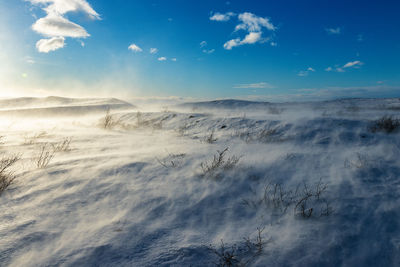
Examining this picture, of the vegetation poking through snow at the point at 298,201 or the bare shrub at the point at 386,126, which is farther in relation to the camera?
the bare shrub at the point at 386,126

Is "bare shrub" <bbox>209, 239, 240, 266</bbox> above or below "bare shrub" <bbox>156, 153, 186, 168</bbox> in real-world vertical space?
below

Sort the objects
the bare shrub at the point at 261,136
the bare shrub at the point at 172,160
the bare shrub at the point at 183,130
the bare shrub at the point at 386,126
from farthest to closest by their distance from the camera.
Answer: the bare shrub at the point at 183,130 → the bare shrub at the point at 261,136 → the bare shrub at the point at 386,126 → the bare shrub at the point at 172,160

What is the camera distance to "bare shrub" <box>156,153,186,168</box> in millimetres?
2486

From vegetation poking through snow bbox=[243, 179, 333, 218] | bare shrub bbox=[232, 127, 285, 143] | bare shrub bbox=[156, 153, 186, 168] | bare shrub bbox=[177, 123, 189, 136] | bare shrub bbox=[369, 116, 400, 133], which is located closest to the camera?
vegetation poking through snow bbox=[243, 179, 333, 218]

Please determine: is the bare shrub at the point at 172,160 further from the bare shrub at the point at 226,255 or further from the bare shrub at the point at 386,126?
the bare shrub at the point at 386,126

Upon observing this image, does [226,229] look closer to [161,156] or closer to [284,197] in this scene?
[284,197]

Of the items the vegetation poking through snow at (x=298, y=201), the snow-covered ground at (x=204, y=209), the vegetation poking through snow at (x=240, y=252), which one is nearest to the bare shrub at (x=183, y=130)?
the snow-covered ground at (x=204, y=209)

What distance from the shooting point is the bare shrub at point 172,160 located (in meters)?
2.49

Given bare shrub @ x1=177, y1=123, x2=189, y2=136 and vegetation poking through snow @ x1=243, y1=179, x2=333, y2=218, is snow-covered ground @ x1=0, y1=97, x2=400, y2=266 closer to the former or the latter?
vegetation poking through snow @ x1=243, y1=179, x2=333, y2=218

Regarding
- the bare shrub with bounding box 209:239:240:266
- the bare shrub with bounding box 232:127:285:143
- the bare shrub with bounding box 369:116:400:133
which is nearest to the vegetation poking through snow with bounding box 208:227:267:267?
the bare shrub with bounding box 209:239:240:266

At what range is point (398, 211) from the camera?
5.11 feet

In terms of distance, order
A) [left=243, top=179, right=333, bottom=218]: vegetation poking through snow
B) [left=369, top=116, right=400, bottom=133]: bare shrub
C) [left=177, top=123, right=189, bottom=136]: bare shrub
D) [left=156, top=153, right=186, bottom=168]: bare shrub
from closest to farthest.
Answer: [left=243, top=179, right=333, bottom=218]: vegetation poking through snow < [left=156, top=153, right=186, bottom=168]: bare shrub < [left=369, top=116, right=400, bottom=133]: bare shrub < [left=177, top=123, right=189, bottom=136]: bare shrub

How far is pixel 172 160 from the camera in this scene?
2.68 m

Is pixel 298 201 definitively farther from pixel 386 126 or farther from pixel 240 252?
pixel 386 126
